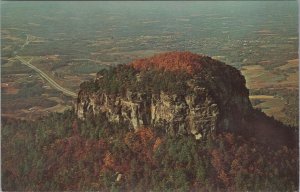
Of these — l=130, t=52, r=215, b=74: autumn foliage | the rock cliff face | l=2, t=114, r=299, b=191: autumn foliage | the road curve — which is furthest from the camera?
the road curve

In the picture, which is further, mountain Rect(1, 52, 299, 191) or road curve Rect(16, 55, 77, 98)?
road curve Rect(16, 55, 77, 98)

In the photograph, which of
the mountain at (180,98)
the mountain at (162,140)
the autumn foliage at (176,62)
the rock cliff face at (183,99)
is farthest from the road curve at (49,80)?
the autumn foliage at (176,62)

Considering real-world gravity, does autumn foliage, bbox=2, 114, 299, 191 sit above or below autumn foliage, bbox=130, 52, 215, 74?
below

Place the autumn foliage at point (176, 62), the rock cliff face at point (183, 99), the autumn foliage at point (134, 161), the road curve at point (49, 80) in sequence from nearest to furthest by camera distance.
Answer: the autumn foliage at point (134, 161)
the rock cliff face at point (183, 99)
the autumn foliage at point (176, 62)
the road curve at point (49, 80)

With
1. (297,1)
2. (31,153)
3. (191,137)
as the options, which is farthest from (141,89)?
(297,1)

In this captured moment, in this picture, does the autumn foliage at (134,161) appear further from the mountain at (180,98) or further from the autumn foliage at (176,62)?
the autumn foliage at (176,62)

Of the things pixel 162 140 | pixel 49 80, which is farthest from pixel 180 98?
pixel 49 80

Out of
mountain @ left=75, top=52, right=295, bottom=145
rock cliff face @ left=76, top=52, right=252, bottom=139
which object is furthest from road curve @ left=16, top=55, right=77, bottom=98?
rock cliff face @ left=76, top=52, right=252, bottom=139

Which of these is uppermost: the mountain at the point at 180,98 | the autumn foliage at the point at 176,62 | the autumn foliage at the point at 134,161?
the autumn foliage at the point at 176,62

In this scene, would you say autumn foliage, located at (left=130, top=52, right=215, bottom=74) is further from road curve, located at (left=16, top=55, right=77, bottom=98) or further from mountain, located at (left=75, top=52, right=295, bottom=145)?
road curve, located at (left=16, top=55, right=77, bottom=98)
